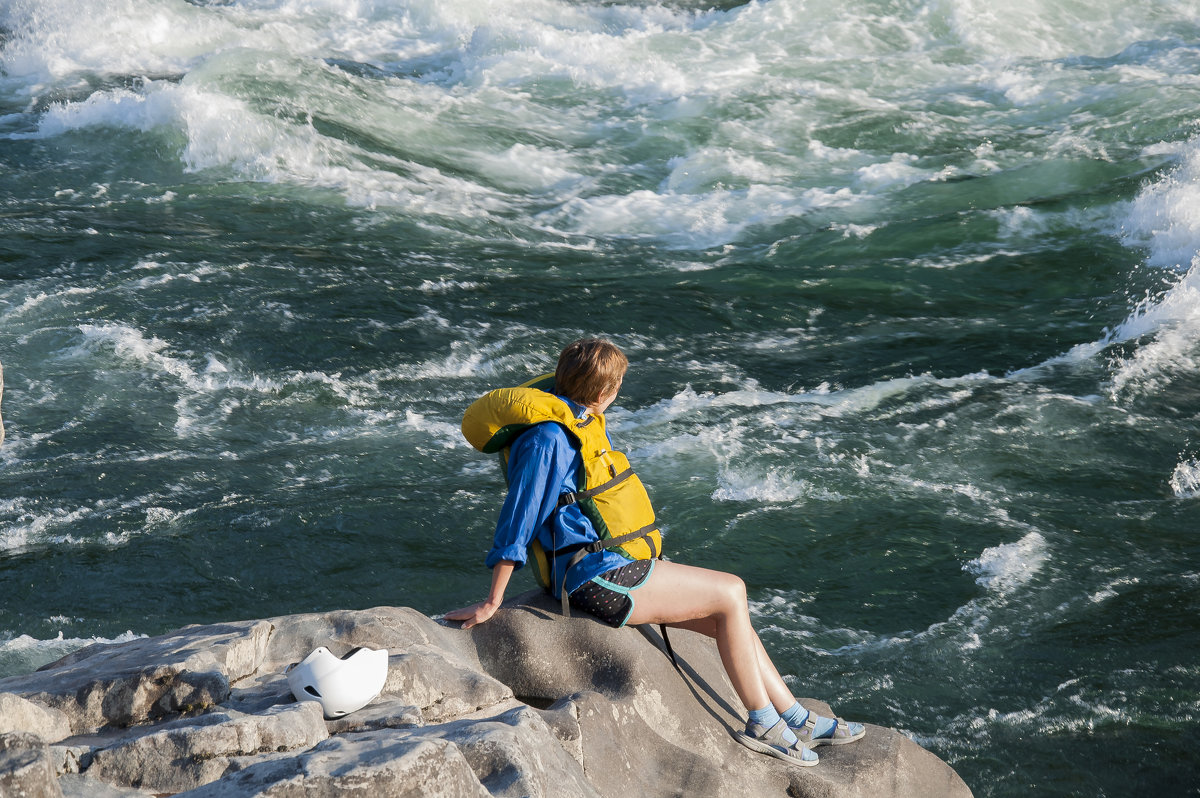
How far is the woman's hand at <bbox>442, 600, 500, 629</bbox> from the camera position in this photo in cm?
380

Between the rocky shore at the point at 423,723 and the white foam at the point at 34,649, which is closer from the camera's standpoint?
the rocky shore at the point at 423,723

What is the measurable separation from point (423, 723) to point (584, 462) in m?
0.97

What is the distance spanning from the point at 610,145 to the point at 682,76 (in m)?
3.04

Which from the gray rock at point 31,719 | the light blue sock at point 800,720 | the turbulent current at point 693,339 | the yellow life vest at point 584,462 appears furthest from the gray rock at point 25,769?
the turbulent current at point 693,339

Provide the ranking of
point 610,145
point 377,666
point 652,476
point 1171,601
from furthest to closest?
point 610,145
point 652,476
point 1171,601
point 377,666

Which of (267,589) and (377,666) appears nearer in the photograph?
(377,666)

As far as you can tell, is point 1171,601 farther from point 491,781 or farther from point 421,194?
point 421,194

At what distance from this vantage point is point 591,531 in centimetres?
377

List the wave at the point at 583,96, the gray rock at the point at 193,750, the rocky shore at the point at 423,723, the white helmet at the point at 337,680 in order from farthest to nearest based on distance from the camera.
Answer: the wave at the point at 583,96, the white helmet at the point at 337,680, the gray rock at the point at 193,750, the rocky shore at the point at 423,723

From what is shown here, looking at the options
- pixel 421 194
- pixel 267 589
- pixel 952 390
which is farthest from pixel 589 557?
pixel 421 194

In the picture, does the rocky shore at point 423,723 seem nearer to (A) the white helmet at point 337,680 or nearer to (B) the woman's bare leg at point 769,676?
(A) the white helmet at point 337,680

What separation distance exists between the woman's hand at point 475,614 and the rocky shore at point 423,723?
43 millimetres

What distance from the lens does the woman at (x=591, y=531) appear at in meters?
3.69

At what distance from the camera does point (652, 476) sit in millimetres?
7121
